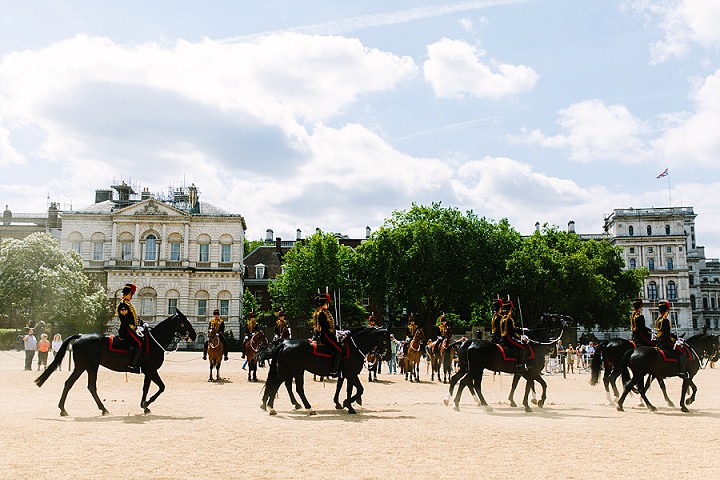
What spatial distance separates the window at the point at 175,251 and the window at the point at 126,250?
13.7 ft

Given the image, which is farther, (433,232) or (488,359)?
(433,232)

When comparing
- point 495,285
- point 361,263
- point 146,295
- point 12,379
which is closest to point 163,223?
point 146,295

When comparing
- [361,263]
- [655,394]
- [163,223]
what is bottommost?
[655,394]

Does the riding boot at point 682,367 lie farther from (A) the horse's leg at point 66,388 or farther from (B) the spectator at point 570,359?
(B) the spectator at point 570,359

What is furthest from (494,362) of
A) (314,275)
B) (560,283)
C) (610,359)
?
(314,275)

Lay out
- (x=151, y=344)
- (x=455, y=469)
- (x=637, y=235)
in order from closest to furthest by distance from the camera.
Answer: (x=455, y=469)
(x=151, y=344)
(x=637, y=235)

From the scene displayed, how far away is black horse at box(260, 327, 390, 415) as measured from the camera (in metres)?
17.0

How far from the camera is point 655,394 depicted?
2391cm

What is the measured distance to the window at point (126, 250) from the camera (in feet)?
237

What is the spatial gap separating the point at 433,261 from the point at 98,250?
119 ft

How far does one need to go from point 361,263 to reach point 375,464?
5191 cm

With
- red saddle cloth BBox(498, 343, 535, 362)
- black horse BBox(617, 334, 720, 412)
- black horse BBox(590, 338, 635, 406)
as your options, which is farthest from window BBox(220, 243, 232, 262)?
black horse BBox(617, 334, 720, 412)

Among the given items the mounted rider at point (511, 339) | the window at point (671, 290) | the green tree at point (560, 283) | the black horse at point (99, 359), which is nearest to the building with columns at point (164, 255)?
the green tree at point (560, 283)

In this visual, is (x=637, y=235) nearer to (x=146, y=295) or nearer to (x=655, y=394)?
(x=146, y=295)
